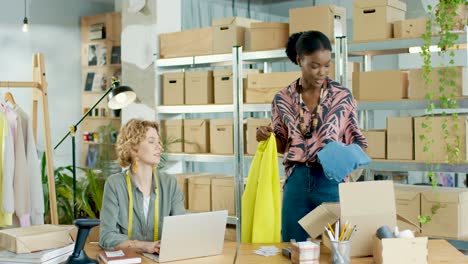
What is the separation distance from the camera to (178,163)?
243 inches

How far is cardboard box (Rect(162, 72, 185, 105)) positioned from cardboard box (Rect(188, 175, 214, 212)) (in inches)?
27.2

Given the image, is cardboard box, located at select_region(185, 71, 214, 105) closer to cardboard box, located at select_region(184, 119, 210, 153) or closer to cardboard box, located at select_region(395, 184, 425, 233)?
cardboard box, located at select_region(184, 119, 210, 153)

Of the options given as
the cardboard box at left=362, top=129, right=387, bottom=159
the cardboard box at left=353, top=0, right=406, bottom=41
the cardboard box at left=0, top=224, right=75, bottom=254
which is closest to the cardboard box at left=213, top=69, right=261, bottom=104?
the cardboard box at left=353, top=0, right=406, bottom=41

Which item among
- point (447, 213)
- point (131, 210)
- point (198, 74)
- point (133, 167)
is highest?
point (198, 74)

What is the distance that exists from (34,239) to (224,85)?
335 cm

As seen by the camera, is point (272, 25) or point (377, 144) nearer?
point (377, 144)

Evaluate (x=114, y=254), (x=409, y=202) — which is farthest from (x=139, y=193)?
(x=409, y=202)

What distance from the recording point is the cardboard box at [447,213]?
4.39 m

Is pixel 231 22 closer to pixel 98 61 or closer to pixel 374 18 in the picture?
pixel 374 18

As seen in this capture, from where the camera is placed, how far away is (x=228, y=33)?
223 inches

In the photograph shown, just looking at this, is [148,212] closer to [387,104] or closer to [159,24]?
[387,104]

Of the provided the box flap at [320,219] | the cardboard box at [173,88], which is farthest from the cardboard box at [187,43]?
the box flap at [320,219]

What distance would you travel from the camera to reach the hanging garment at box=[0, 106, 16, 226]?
4617 millimetres

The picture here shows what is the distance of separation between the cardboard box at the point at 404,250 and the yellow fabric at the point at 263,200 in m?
1.15
